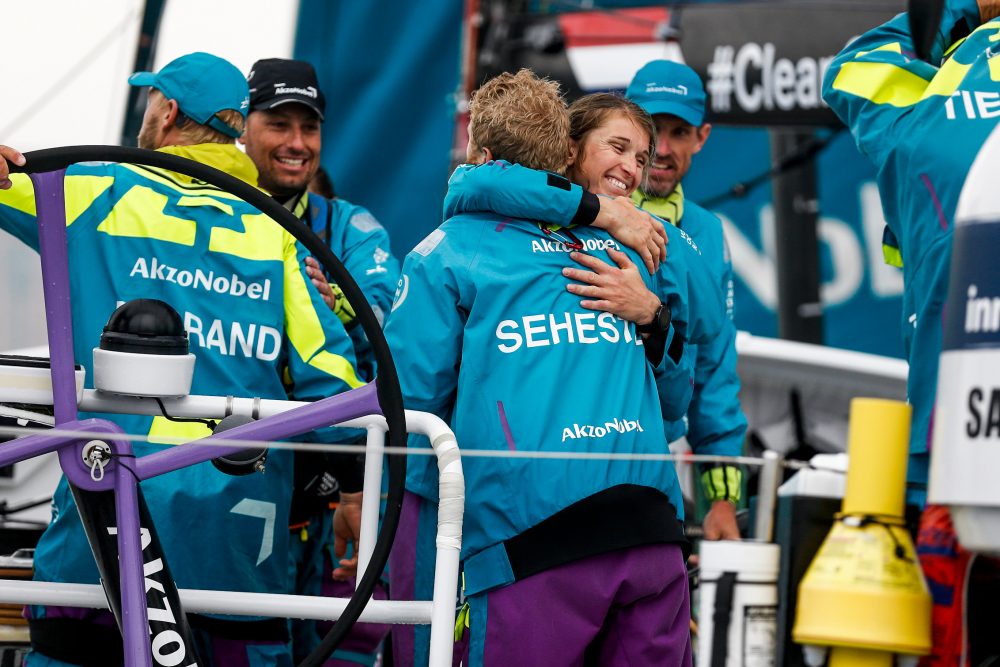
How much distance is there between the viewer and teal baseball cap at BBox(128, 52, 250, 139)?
3.12m

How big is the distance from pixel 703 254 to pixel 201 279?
4.26ft

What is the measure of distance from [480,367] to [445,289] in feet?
0.49

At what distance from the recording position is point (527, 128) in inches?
110

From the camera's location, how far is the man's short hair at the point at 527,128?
2.79 meters

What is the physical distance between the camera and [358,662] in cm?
394

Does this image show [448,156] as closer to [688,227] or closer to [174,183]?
[688,227]

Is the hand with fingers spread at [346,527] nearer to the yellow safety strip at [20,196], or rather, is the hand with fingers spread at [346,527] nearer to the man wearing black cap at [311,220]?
the man wearing black cap at [311,220]

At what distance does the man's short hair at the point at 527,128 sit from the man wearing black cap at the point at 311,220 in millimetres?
864

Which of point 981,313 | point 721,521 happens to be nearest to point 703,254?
point 721,521

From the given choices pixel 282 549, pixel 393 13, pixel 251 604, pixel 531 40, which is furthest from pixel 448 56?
pixel 251 604

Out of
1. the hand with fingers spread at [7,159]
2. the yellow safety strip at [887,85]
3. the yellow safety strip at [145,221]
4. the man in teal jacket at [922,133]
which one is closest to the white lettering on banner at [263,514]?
the yellow safety strip at [145,221]

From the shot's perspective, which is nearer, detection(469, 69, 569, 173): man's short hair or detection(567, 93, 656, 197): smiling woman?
detection(469, 69, 569, 173): man's short hair

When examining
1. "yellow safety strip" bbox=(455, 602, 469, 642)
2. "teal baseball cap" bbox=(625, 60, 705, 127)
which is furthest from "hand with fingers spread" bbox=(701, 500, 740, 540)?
"teal baseball cap" bbox=(625, 60, 705, 127)

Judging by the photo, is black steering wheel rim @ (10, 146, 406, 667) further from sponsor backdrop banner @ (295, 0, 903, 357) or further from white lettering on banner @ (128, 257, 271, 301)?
sponsor backdrop banner @ (295, 0, 903, 357)
